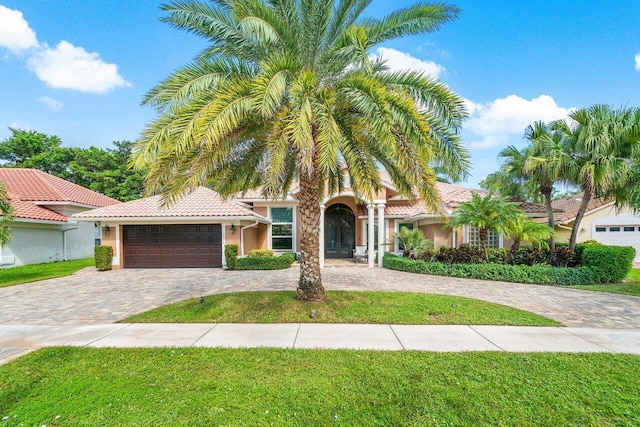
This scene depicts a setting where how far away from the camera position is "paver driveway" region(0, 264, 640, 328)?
7.66 m

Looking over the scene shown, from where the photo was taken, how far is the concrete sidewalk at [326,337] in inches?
218

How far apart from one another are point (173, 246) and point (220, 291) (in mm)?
7853

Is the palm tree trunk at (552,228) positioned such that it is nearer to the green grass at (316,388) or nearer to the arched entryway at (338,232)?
the green grass at (316,388)

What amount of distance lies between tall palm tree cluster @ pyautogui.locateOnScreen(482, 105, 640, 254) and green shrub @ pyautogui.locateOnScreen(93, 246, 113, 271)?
21294 mm

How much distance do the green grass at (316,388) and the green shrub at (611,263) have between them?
359 inches

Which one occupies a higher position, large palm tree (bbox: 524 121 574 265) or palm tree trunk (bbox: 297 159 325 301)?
large palm tree (bbox: 524 121 574 265)

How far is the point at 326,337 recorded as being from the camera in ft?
19.5

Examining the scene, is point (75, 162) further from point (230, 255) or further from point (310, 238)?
point (310, 238)

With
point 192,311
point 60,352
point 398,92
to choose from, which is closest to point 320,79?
point 398,92

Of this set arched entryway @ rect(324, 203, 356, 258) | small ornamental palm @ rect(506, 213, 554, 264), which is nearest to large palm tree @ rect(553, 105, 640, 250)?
small ornamental palm @ rect(506, 213, 554, 264)

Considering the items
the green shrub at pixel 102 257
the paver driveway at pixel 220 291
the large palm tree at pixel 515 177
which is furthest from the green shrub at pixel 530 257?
the green shrub at pixel 102 257

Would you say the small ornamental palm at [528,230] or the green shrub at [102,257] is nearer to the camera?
the small ornamental palm at [528,230]

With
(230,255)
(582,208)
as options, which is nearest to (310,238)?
(230,255)

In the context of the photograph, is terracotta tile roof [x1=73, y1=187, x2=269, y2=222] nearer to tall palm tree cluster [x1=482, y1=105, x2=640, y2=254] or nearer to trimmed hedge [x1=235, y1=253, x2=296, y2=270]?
trimmed hedge [x1=235, y1=253, x2=296, y2=270]
